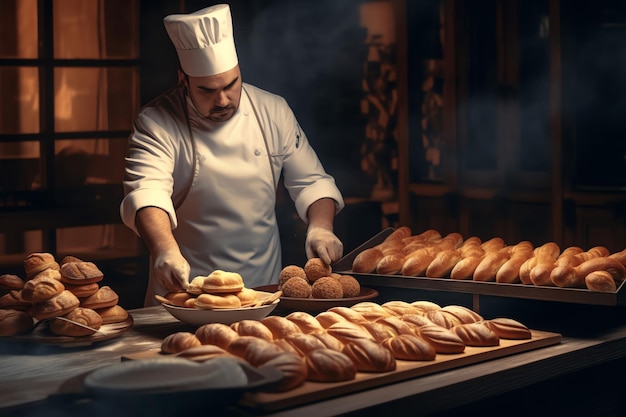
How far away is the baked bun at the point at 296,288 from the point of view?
252 centimetres

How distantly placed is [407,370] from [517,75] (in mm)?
3332

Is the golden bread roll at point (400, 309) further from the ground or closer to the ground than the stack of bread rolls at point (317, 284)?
closer to the ground

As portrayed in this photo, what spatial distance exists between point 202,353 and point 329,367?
25 cm

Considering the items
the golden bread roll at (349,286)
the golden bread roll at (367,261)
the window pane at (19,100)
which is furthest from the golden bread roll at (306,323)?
the window pane at (19,100)

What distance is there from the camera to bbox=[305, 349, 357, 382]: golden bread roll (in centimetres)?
177

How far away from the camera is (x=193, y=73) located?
331cm

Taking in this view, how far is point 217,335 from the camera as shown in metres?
1.95

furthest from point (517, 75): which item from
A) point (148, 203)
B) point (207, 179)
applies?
point (148, 203)

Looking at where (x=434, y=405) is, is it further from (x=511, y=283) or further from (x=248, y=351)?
(x=511, y=283)

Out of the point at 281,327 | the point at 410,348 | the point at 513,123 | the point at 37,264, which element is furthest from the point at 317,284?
the point at 513,123

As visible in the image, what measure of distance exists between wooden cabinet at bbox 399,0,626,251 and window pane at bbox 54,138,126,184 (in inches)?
67.2

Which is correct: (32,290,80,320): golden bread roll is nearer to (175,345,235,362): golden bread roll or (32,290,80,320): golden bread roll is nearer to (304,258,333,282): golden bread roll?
(175,345,235,362): golden bread roll

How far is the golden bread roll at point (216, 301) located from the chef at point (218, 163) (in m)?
0.87

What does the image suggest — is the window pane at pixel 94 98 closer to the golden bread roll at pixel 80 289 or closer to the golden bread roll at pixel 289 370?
the golden bread roll at pixel 80 289
